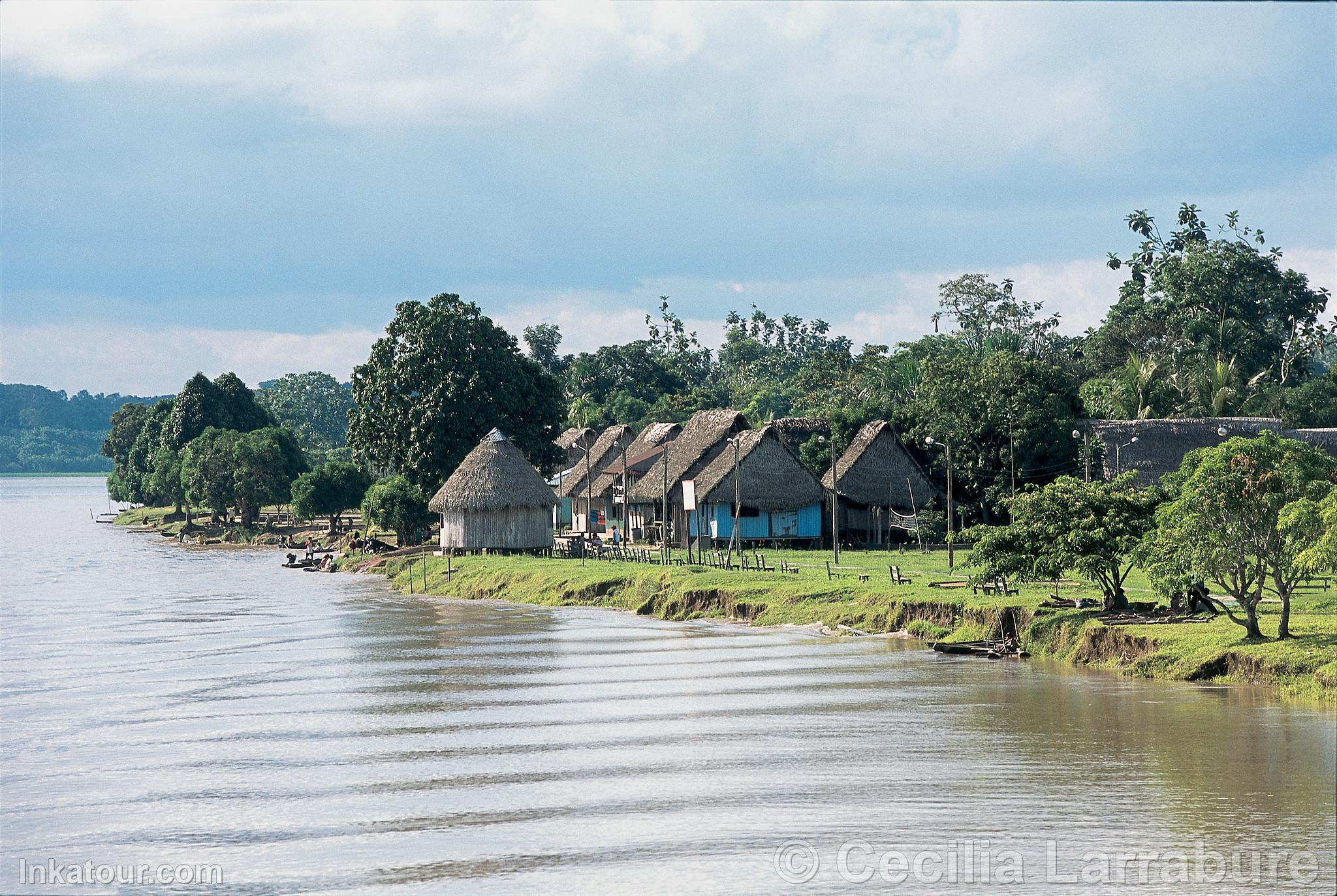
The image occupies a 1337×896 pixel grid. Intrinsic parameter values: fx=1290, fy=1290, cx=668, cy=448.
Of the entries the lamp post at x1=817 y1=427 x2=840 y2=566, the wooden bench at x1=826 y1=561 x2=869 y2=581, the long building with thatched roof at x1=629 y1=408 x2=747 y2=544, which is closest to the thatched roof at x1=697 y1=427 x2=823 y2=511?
the lamp post at x1=817 y1=427 x2=840 y2=566

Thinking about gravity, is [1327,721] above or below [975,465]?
below

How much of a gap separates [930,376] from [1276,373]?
2172 centimetres

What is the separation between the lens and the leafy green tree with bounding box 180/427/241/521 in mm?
68312

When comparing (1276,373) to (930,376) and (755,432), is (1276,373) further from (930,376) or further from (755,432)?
(755,432)

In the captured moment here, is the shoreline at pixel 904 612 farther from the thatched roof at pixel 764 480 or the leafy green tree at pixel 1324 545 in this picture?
the thatched roof at pixel 764 480

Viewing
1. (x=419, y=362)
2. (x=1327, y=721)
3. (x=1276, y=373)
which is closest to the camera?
(x=1327, y=721)

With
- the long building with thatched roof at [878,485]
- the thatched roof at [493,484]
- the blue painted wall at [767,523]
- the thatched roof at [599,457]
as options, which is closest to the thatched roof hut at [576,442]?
the thatched roof at [599,457]

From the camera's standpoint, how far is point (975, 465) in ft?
144

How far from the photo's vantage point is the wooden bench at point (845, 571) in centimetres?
3049

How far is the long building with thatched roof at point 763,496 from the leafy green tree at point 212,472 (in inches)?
1313

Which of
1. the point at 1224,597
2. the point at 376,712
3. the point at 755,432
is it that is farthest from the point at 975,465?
the point at 376,712

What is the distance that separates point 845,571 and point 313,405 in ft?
346

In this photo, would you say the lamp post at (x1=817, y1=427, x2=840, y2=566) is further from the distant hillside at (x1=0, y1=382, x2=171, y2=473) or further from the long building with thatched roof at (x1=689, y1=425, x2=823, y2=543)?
the distant hillside at (x1=0, y1=382, x2=171, y2=473)

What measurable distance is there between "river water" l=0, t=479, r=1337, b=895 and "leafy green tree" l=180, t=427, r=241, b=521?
41104 millimetres
